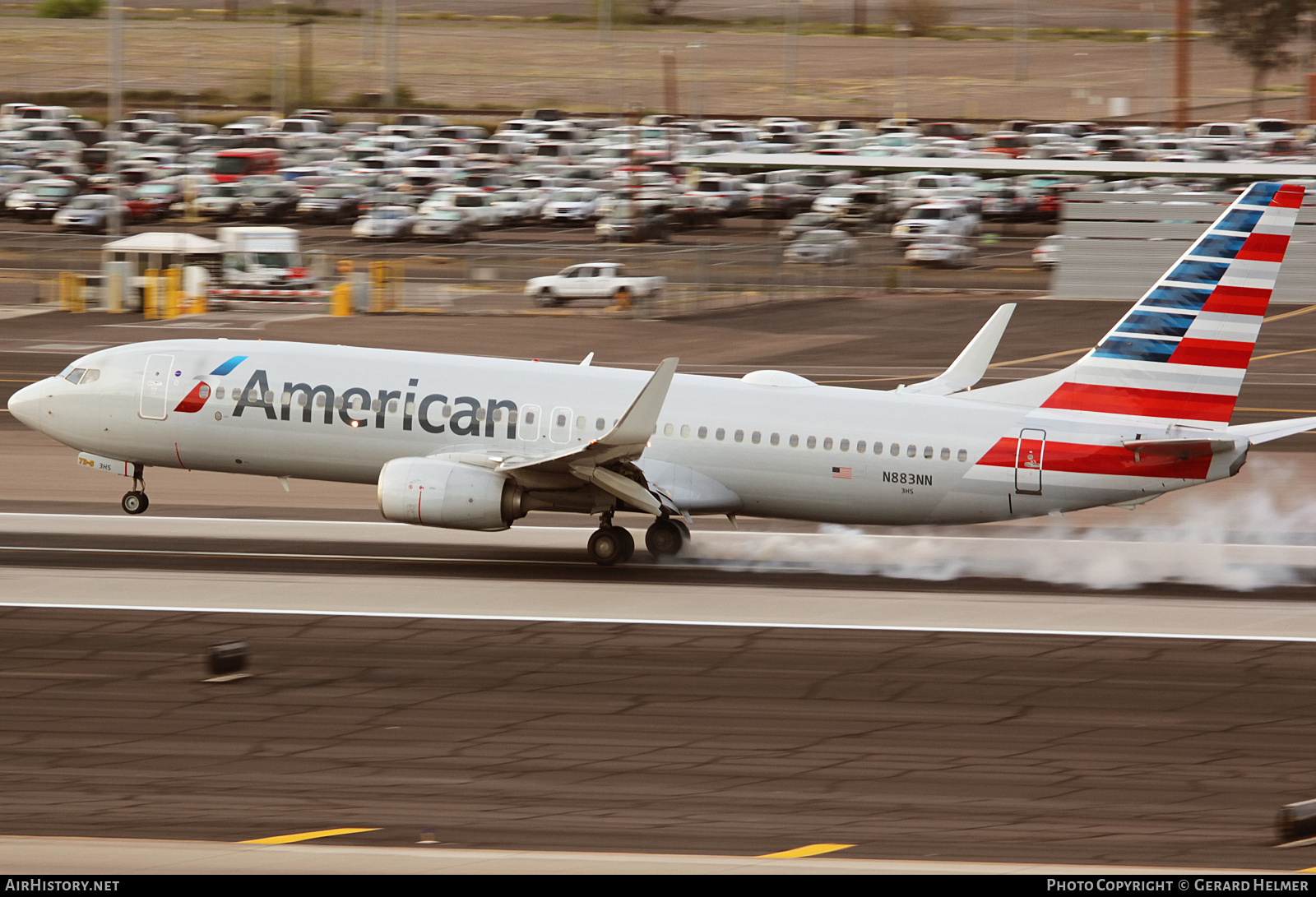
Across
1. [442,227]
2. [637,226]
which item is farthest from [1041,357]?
[442,227]

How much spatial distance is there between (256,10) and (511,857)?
585 ft

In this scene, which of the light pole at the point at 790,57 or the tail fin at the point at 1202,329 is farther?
the light pole at the point at 790,57

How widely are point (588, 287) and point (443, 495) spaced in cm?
4231

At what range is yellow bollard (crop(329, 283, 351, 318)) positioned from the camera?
228 feet

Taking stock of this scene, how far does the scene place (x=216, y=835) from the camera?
17359 millimetres

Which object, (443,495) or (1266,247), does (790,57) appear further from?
(443,495)

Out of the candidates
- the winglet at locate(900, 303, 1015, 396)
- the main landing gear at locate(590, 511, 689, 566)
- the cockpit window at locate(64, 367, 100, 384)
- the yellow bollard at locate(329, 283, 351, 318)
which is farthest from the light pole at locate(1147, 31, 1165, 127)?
the cockpit window at locate(64, 367, 100, 384)

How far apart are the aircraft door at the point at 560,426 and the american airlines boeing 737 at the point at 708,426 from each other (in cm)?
4

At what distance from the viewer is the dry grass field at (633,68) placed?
Answer: 144 metres

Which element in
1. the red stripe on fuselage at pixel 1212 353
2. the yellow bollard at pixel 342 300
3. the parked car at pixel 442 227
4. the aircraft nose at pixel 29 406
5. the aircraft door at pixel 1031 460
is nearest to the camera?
the red stripe on fuselage at pixel 1212 353

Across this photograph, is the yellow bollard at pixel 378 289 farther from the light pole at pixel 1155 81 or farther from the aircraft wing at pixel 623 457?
the light pole at pixel 1155 81

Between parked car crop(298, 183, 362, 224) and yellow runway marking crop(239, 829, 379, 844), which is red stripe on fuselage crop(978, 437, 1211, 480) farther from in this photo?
parked car crop(298, 183, 362, 224)

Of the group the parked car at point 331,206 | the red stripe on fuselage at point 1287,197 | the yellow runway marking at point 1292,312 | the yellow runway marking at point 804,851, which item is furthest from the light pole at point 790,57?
the yellow runway marking at point 804,851

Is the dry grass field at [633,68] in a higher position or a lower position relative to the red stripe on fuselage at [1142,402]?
higher
